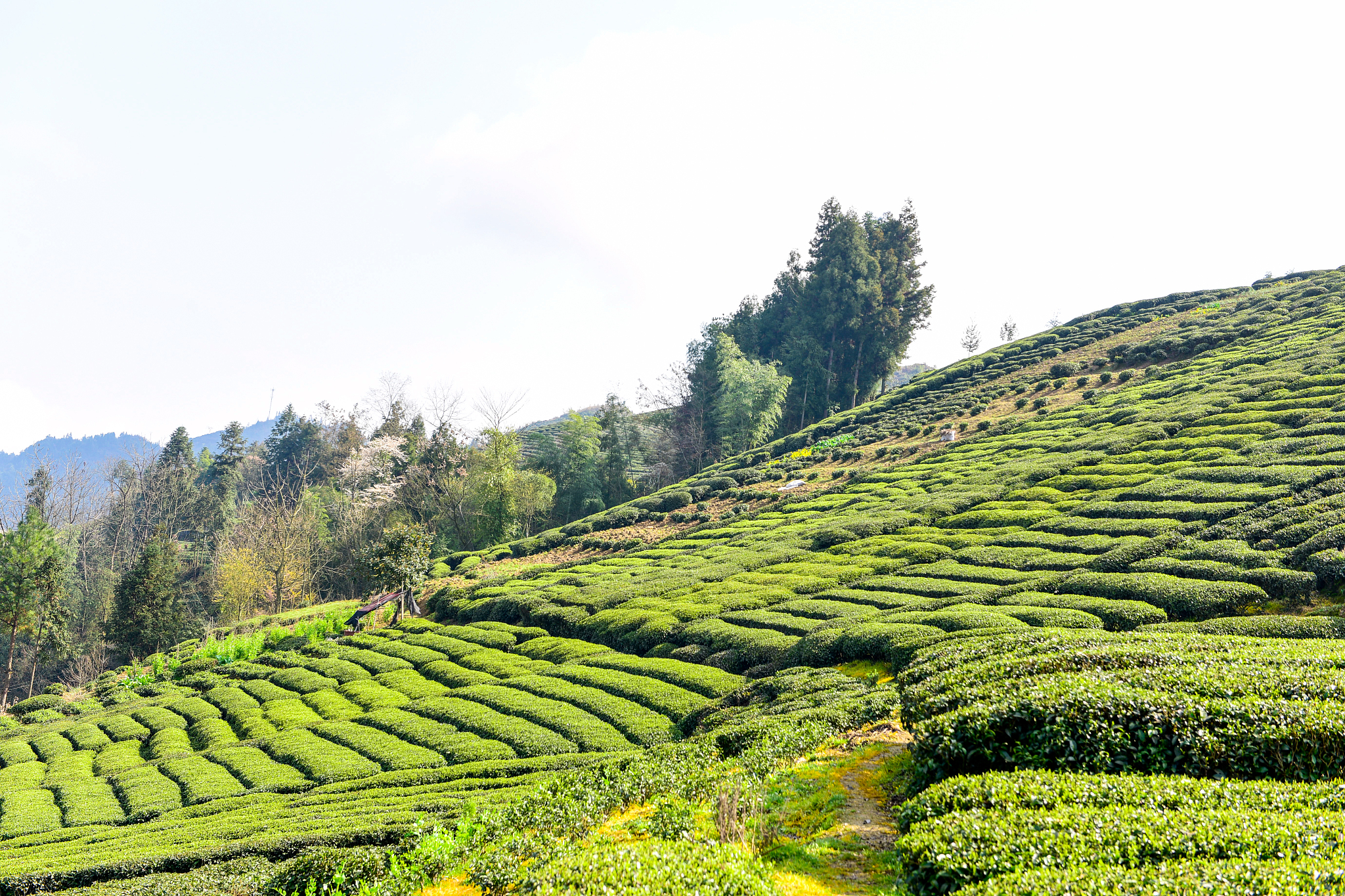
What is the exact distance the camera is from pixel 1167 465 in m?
28.1

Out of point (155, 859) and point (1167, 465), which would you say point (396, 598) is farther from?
point (1167, 465)

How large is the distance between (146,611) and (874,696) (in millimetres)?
49471

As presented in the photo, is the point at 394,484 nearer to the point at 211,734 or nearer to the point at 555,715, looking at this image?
the point at 211,734

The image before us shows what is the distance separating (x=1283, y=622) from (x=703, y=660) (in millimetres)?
14147

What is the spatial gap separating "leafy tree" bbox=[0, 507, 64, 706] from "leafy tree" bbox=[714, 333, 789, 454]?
51.5 metres

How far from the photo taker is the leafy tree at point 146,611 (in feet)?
147

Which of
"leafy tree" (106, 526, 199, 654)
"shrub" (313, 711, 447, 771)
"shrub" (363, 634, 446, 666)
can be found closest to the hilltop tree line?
"leafy tree" (106, 526, 199, 654)

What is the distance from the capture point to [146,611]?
44.8 m

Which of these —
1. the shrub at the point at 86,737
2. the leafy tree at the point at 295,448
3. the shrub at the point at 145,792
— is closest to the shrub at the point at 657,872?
the shrub at the point at 145,792

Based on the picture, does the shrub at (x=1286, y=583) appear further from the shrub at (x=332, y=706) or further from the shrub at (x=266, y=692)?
the shrub at (x=266, y=692)

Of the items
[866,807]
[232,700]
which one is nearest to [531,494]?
[232,700]

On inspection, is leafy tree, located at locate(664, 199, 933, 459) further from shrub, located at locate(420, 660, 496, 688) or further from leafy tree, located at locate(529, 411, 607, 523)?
shrub, located at locate(420, 660, 496, 688)

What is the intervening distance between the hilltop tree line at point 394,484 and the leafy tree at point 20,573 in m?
0.11

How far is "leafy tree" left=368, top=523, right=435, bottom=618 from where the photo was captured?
36.5m
